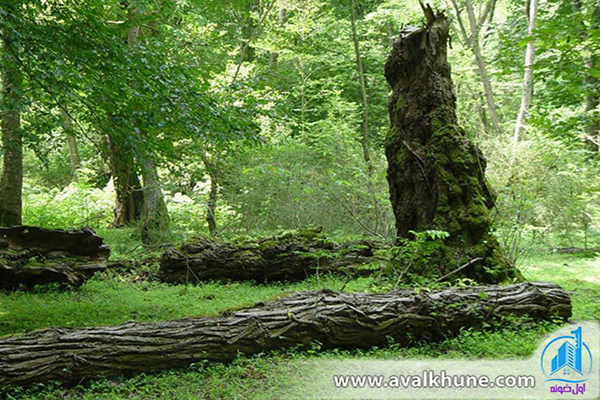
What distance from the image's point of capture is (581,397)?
298cm

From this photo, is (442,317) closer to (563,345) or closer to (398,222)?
(563,345)

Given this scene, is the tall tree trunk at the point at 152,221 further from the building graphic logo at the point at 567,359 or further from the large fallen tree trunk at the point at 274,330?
the building graphic logo at the point at 567,359

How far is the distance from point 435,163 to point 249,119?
2.50m

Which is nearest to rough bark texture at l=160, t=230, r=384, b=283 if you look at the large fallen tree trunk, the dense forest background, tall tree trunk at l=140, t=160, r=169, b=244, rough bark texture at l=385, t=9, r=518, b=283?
the dense forest background

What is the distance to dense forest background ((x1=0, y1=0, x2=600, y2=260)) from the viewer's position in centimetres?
520

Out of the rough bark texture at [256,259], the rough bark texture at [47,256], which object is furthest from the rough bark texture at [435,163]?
the rough bark texture at [47,256]

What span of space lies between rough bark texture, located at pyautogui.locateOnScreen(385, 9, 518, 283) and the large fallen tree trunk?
119cm

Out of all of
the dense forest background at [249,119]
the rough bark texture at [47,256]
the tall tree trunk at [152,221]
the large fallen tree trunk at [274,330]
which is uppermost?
the dense forest background at [249,119]

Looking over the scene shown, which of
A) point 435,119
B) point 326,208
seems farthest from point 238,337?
point 326,208

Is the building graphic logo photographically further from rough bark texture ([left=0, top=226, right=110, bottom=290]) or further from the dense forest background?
rough bark texture ([left=0, top=226, right=110, bottom=290])

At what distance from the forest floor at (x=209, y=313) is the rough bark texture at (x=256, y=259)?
10.4 inches

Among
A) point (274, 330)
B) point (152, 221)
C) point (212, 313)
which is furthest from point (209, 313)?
point (152, 221)

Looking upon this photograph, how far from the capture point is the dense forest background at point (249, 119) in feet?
17.0

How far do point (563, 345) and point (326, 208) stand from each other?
26.3 ft
